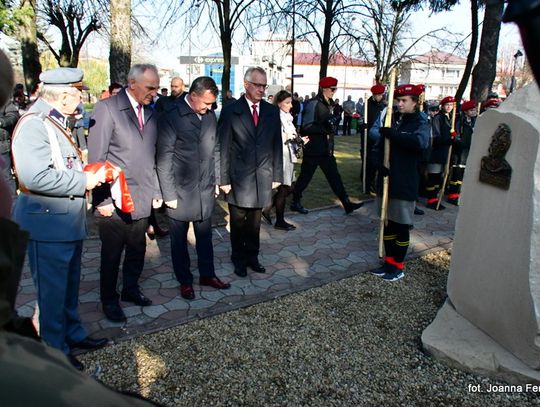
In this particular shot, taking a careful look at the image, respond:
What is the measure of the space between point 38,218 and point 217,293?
6.56 ft

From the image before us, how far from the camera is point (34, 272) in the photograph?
273 cm

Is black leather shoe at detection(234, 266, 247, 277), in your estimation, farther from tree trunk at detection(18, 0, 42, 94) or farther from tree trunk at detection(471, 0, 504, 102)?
tree trunk at detection(18, 0, 42, 94)

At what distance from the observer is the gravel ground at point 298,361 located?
9.18ft

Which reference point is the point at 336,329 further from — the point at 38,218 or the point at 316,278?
the point at 38,218

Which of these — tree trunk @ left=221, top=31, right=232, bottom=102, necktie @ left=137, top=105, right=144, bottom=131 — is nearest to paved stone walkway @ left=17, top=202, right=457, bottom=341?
necktie @ left=137, top=105, right=144, bottom=131

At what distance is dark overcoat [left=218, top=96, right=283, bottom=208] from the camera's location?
431 centimetres

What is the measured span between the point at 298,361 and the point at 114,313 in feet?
5.15

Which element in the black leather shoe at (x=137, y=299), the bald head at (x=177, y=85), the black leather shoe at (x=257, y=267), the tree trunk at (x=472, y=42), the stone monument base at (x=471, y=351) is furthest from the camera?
the tree trunk at (x=472, y=42)

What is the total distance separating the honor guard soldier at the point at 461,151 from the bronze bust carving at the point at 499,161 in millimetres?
5282

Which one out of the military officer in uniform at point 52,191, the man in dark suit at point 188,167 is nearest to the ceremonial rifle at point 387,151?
the man in dark suit at point 188,167

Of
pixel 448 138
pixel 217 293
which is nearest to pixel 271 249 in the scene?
pixel 217 293

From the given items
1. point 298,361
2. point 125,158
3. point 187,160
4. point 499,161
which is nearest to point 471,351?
point 298,361

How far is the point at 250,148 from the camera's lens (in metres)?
4.36

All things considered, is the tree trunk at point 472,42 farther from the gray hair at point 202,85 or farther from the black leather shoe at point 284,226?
the gray hair at point 202,85
